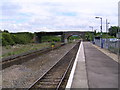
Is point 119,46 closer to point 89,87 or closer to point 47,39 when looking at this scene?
point 89,87

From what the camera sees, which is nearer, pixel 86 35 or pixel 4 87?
pixel 4 87

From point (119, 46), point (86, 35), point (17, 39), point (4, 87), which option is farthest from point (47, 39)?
point (4, 87)

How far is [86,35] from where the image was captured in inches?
4331

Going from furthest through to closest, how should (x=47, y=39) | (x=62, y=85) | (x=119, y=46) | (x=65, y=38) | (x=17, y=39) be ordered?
(x=47, y=39) < (x=65, y=38) < (x=17, y=39) < (x=119, y=46) < (x=62, y=85)

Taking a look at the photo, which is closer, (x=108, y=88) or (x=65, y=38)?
(x=108, y=88)

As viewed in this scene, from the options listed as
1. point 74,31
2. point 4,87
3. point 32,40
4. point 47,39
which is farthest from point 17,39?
point 4,87

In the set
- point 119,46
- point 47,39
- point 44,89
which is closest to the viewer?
point 44,89

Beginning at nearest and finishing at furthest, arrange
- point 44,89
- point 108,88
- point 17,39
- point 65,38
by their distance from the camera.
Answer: point 108,88
point 44,89
point 17,39
point 65,38

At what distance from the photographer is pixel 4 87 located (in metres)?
9.81

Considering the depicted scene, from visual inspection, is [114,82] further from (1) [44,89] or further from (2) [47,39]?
(2) [47,39]

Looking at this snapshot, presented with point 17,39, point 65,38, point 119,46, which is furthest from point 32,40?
point 119,46

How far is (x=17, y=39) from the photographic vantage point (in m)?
84.0

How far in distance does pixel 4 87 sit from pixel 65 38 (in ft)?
324

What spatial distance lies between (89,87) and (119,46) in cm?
1814
